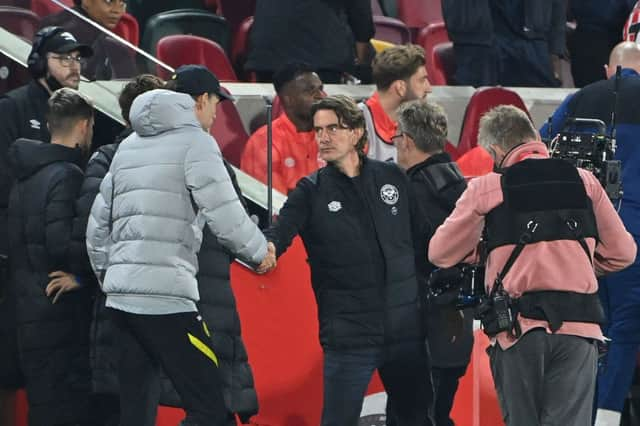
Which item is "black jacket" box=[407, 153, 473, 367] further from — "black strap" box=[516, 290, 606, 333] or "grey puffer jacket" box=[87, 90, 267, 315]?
"grey puffer jacket" box=[87, 90, 267, 315]

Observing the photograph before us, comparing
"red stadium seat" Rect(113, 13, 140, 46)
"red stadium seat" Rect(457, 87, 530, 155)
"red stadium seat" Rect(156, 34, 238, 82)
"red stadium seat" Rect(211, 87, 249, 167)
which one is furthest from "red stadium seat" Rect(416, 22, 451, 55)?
"red stadium seat" Rect(211, 87, 249, 167)

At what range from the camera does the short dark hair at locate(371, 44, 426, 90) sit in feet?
30.2

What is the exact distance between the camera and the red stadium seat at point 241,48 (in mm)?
10852

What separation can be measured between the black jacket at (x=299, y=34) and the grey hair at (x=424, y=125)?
227 cm

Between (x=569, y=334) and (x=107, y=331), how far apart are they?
6.74 feet

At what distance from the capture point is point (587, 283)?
21.5 feet

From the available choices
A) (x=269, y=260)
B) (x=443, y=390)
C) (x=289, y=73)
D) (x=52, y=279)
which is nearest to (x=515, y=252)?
(x=269, y=260)

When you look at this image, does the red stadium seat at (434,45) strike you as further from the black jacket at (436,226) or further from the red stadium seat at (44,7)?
the black jacket at (436,226)

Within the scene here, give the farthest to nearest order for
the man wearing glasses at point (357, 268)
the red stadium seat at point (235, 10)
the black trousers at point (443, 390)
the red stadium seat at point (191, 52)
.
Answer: the red stadium seat at point (235, 10)
the red stadium seat at point (191, 52)
the black trousers at point (443, 390)
the man wearing glasses at point (357, 268)

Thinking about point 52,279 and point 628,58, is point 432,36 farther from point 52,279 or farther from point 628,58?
point 52,279

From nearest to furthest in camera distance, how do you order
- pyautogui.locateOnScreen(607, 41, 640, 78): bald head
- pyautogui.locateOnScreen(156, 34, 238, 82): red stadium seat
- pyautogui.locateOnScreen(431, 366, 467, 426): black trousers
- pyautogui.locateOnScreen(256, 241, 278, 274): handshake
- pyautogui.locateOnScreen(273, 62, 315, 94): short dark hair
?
pyautogui.locateOnScreen(256, 241, 278, 274): handshake → pyautogui.locateOnScreen(431, 366, 467, 426): black trousers → pyautogui.locateOnScreen(607, 41, 640, 78): bald head → pyautogui.locateOnScreen(273, 62, 315, 94): short dark hair → pyautogui.locateOnScreen(156, 34, 238, 82): red stadium seat

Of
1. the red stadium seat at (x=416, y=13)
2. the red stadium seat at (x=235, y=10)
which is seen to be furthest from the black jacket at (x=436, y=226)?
the red stadium seat at (x=416, y=13)

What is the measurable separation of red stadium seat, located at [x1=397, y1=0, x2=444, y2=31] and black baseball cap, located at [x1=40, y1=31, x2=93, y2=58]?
4676 mm

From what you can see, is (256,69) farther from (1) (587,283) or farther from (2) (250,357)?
(1) (587,283)
